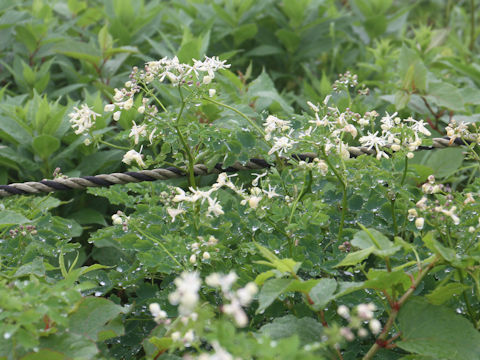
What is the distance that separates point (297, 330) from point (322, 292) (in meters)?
0.07

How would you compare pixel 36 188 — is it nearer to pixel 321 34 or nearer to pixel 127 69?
pixel 127 69

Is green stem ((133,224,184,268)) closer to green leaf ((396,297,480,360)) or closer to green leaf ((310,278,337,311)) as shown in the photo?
green leaf ((310,278,337,311))

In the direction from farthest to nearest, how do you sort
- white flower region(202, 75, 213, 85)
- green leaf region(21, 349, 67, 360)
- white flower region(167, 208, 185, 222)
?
white flower region(202, 75, 213, 85)
white flower region(167, 208, 185, 222)
green leaf region(21, 349, 67, 360)

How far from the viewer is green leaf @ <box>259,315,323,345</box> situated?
987 mm

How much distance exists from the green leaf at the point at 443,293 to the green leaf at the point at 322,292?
0.15 m

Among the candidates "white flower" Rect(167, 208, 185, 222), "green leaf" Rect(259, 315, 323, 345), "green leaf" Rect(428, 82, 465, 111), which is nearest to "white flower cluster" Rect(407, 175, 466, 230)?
"green leaf" Rect(259, 315, 323, 345)

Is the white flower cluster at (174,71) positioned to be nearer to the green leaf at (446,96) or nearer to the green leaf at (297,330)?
the green leaf at (297,330)

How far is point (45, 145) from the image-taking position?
1745 millimetres

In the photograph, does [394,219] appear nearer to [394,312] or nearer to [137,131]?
[394,312]

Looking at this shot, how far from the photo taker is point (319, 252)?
120 centimetres

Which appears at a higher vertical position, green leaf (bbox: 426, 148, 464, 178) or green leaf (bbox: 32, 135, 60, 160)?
green leaf (bbox: 32, 135, 60, 160)

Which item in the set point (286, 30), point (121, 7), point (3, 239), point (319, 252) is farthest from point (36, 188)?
point (286, 30)

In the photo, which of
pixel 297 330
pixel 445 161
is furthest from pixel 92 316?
pixel 445 161

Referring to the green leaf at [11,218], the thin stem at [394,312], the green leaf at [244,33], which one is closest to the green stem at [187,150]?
the green leaf at [11,218]
